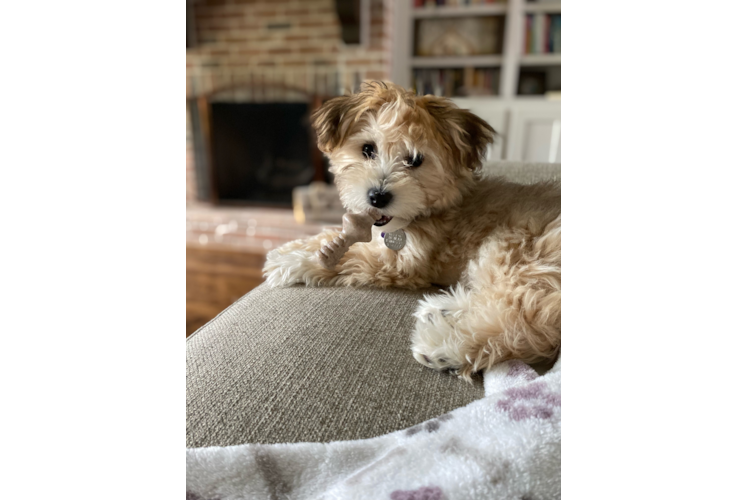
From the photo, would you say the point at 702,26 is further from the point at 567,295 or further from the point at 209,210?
the point at 209,210

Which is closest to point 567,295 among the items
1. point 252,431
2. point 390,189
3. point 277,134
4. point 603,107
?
point 603,107

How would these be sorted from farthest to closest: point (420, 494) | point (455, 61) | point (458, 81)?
point (458, 81), point (455, 61), point (420, 494)

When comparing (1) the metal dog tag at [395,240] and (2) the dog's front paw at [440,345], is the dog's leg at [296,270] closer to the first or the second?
(1) the metal dog tag at [395,240]

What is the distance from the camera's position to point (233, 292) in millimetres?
2641

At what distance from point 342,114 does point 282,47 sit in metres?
3.41

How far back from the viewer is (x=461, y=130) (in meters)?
0.98

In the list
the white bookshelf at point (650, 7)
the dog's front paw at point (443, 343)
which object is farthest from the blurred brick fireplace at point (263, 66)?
the white bookshelf at point (650, 7)

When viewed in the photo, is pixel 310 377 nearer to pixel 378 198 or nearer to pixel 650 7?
pixel 378 198

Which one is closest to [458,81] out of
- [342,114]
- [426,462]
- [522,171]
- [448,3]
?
[448,3]

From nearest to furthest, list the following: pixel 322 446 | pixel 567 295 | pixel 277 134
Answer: pixel 567 295 < pixel 322 446 < pixel 277 134

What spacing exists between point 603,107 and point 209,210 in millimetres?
4473

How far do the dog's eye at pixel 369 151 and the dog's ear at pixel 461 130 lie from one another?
15cm

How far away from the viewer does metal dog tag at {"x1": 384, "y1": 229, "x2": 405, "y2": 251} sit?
1.01 meters
